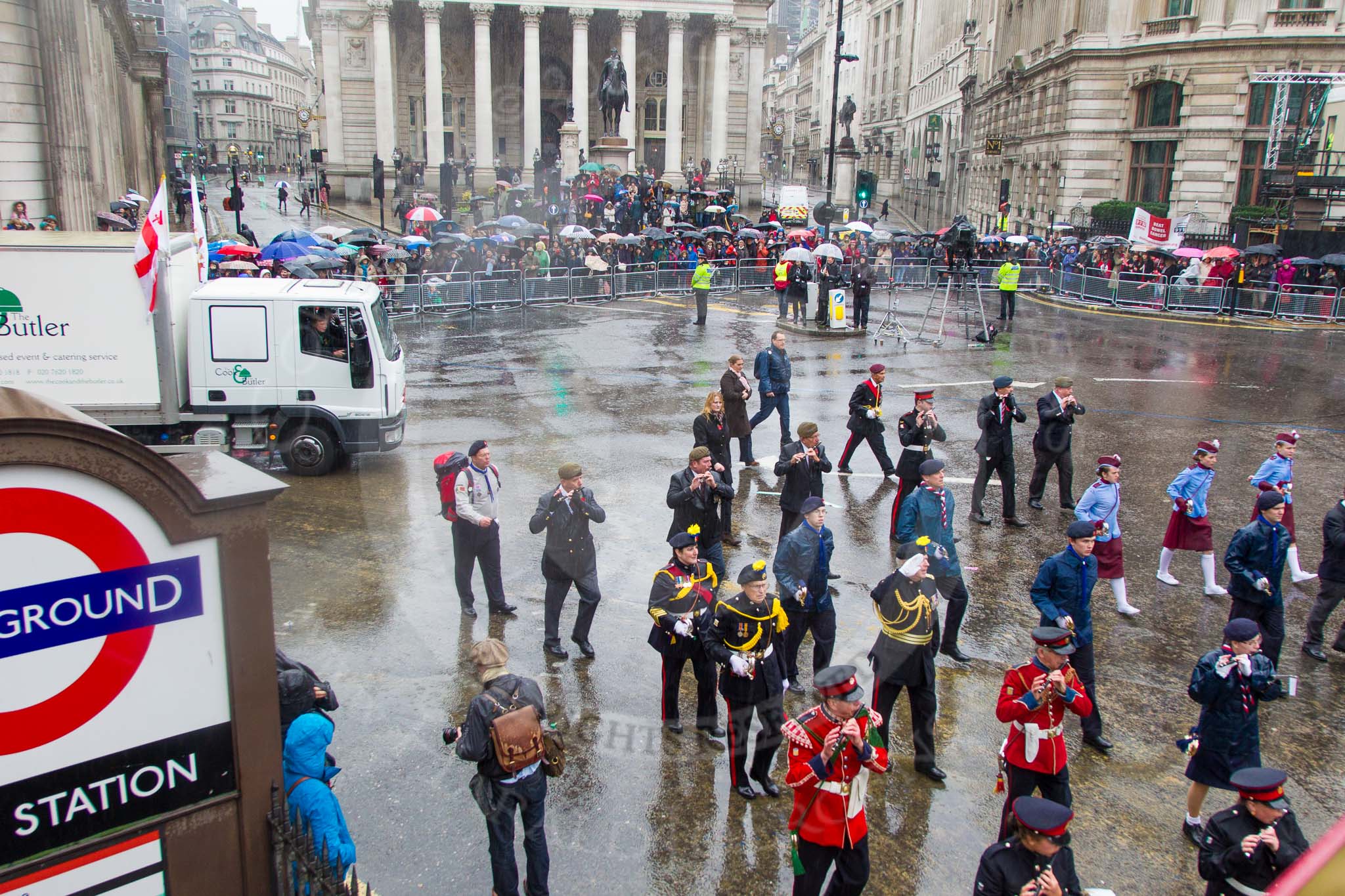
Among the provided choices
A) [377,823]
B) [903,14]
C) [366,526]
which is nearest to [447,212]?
[366,526]

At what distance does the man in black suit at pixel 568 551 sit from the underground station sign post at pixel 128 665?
13.7 feet

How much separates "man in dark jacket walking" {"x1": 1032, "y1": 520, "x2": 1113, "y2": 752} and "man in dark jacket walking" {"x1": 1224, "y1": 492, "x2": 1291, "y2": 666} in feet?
4.95

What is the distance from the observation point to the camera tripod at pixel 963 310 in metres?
24.5

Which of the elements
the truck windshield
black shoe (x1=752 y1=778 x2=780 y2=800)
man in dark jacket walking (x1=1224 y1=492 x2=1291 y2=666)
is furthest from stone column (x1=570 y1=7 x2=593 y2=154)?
black shoe (x1=752 y1=778 x2=780 y2=800)

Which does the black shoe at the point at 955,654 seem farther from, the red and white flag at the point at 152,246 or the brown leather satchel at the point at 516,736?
the red and white flag at the point at 152,246

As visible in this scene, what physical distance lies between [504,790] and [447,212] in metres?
42.5

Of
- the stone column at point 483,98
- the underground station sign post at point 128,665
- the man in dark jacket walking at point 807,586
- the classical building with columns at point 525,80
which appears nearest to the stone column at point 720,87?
the classical building with columns at point 525,80

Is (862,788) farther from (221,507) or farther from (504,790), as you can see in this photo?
(221,507)

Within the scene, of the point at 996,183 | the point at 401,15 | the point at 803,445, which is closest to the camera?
the point at 803,445

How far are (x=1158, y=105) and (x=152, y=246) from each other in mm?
40713

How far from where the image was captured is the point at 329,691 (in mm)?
5840

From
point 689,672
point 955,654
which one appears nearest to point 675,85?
point 955,654

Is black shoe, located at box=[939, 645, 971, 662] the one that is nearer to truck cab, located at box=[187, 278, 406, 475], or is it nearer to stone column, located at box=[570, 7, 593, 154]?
truck cab, located at box=[187, 278, 406, 475]

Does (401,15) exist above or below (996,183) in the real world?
above
